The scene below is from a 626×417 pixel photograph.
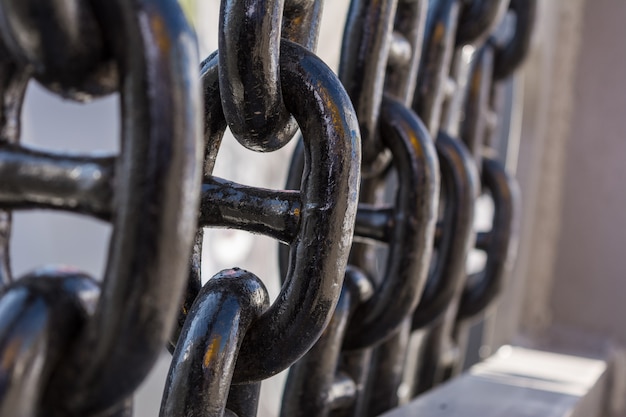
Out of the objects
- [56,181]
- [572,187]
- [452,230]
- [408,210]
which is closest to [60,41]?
[56,181]

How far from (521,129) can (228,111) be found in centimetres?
86

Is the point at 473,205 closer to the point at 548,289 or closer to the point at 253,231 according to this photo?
the point at 253,231

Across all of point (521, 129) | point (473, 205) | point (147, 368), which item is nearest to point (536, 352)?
point (521, 129)

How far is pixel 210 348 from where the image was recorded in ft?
0.97

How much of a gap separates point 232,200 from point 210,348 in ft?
0.19

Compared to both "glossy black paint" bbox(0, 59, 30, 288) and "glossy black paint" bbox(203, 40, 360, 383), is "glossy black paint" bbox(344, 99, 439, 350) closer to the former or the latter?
"glossy black paint" bbox(203, 40, 360, 383)

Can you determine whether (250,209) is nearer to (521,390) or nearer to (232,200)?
(232,200)

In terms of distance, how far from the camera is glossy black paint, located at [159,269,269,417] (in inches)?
11.7

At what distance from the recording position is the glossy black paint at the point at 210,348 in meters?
0.30

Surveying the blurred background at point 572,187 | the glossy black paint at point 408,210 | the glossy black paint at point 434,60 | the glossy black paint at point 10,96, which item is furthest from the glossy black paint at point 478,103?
the glossy black paint at point 10,96

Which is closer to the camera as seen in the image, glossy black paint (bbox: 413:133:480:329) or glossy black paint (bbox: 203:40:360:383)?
glossy black paint (bbox: 203:40:360:383)

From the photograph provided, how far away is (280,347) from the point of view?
30 cm

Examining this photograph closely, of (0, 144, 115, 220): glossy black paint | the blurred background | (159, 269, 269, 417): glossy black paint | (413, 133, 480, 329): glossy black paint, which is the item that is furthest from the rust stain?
the blurred background

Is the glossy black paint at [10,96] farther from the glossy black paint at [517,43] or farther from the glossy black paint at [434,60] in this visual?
the glossy black paint at [517,43]
